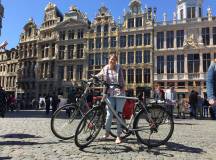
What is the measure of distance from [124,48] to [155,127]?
3889cm

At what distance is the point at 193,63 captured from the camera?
4003 cm

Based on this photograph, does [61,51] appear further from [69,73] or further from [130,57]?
[130,57]

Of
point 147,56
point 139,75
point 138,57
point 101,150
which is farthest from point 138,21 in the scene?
point 101,150

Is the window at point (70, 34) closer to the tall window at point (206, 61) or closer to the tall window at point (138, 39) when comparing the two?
the tall window at point (138, 39)

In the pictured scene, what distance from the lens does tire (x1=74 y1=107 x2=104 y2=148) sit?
18.1 ft

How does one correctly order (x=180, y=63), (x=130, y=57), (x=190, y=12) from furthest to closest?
(x=130, y=57) < (x=190, y=12) < (x=180, y=63)

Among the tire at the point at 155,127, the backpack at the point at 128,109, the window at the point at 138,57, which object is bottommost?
the tire at the point at 155,127

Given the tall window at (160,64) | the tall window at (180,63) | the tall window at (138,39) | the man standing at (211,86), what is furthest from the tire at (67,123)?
the tall window at (138,39)

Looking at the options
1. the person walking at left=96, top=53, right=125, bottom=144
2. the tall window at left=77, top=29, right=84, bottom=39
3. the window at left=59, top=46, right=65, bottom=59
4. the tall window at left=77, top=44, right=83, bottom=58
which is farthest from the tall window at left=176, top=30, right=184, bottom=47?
the person walking at left=96, top=53, right=125, bottom=144

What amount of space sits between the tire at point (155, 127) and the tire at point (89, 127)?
69cm

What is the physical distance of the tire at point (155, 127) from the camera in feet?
19.6

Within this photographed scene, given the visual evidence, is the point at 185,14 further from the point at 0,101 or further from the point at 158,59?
the point at 0,101

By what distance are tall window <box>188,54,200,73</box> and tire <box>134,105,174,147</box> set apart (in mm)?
35098

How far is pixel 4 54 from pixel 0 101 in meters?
59.5
